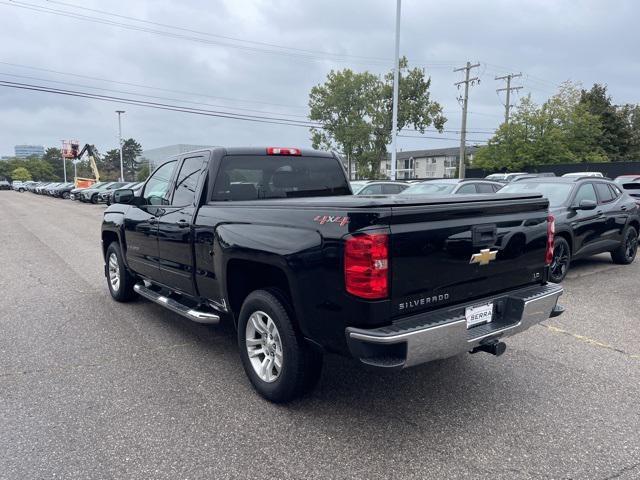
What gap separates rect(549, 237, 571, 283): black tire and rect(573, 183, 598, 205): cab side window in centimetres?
97

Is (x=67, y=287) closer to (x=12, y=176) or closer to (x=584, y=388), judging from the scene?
(x=584, y=388)

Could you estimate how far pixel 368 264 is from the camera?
276 centimetres

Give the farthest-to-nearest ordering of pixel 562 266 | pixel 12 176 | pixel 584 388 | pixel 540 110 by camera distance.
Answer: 1. pixel 12 176
2. pixel 540 110
3. pixel 562 266
4. pixel 584 388

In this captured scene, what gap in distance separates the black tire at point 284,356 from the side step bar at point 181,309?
64cm

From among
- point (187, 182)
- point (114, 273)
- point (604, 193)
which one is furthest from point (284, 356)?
point (604, 193)

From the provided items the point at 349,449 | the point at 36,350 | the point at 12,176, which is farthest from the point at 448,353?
the point at 12,176

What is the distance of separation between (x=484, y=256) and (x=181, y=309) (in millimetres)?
2797

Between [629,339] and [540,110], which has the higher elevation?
[540,110]

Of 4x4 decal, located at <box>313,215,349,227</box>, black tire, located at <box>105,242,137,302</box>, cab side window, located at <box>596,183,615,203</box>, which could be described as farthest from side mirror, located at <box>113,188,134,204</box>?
cab side window, located at <box>596,183,615,203</box>

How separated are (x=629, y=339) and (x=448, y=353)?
310cm

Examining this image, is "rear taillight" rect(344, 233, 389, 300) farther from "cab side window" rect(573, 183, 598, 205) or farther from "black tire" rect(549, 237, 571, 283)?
"cab side window" rect(573, 183, 598, 205)

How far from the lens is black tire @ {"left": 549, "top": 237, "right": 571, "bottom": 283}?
7.29m

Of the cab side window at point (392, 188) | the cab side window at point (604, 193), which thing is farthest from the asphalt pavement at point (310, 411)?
the cab side window at point (392, 188)

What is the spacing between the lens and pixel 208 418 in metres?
3.37
